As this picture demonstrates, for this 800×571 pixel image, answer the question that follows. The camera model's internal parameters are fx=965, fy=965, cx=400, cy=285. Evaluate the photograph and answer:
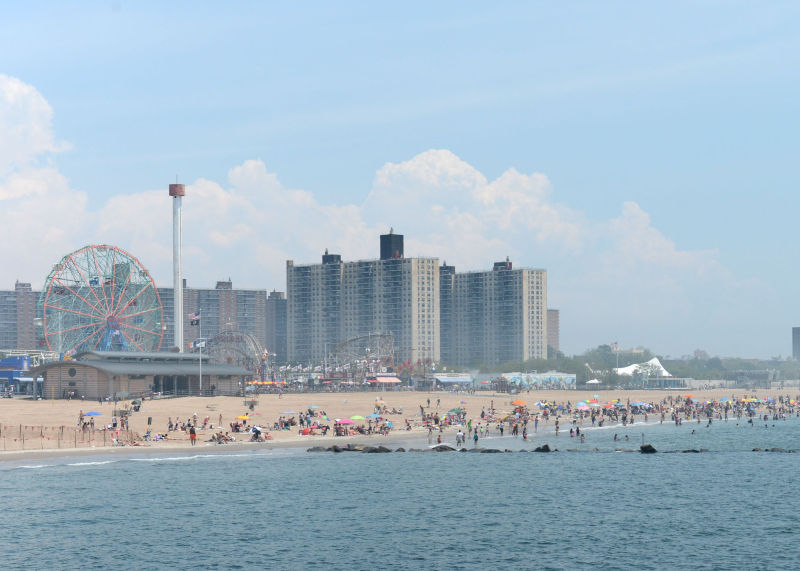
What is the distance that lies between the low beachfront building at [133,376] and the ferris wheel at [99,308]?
16.7 m

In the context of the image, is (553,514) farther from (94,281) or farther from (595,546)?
(94,281)

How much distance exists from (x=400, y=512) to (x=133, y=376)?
201 ft

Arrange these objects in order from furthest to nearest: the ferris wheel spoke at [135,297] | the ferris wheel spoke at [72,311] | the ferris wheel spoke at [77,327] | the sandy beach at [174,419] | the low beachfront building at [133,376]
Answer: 1. the ferris wheel spoke at [135,297]
2. the ferris wheel spoke at [77,327]
3. the ferris wheel spoke at [72,311]
4. the low beachfront building at [133,376]
5. the sandy beach at [174,419]

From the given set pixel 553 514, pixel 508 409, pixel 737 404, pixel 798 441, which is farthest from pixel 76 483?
pixel 737 404

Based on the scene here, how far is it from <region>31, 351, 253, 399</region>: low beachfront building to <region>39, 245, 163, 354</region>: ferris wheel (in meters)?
16.7

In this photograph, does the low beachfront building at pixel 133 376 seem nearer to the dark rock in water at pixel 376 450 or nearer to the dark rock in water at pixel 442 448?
the dark rock in water at pixel 376 450

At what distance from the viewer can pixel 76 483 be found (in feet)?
190

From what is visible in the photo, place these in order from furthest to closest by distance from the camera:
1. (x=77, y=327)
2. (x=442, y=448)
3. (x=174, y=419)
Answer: (x=77, y=327) → (x=174, y=419) → (x=442, y=448)

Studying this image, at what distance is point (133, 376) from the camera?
106 metres

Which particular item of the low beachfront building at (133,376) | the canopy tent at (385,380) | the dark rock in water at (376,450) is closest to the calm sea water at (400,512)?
the dark rock in water at (376,450)

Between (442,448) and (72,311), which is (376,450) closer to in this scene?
(442,448)

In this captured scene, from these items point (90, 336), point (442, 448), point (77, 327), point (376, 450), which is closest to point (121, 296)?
point (90, 336)

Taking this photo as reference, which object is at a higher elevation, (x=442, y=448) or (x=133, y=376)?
(x=133, y=376)

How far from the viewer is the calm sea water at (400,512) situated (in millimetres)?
41344
